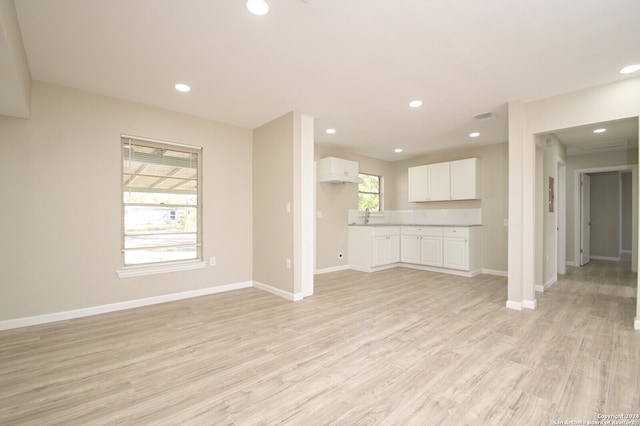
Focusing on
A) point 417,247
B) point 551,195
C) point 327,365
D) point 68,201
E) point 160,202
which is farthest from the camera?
point 417,247

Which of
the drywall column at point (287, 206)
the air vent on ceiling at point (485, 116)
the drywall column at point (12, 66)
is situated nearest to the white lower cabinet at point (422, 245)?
the air vent on ceiling at point (485, 116)

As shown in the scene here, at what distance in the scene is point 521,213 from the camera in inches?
137

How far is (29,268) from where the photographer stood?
297 cm

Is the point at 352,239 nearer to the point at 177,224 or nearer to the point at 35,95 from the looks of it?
the point at 177,224

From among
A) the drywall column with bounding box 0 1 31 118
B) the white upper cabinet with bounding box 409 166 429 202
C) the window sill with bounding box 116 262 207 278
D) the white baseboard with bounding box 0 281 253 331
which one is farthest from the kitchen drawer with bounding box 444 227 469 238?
the drywall column with bounding box 0 1 31 118

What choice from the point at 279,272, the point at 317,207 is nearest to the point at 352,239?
the point at 317,207

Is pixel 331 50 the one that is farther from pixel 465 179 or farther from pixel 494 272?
pixel 494 272

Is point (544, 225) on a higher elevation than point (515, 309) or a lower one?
higher

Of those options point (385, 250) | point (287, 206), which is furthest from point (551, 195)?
point (287, 206)

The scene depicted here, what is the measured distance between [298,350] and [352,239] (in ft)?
12.4

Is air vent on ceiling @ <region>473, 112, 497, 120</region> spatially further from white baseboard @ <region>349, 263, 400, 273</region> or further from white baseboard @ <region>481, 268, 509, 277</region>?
white baseboard @ <region>349, 263, 400, 273</region>

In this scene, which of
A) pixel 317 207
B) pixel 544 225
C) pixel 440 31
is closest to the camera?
pixel 440 31

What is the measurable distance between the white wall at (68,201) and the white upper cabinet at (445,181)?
4686 millimetres

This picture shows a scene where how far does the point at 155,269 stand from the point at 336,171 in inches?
133
